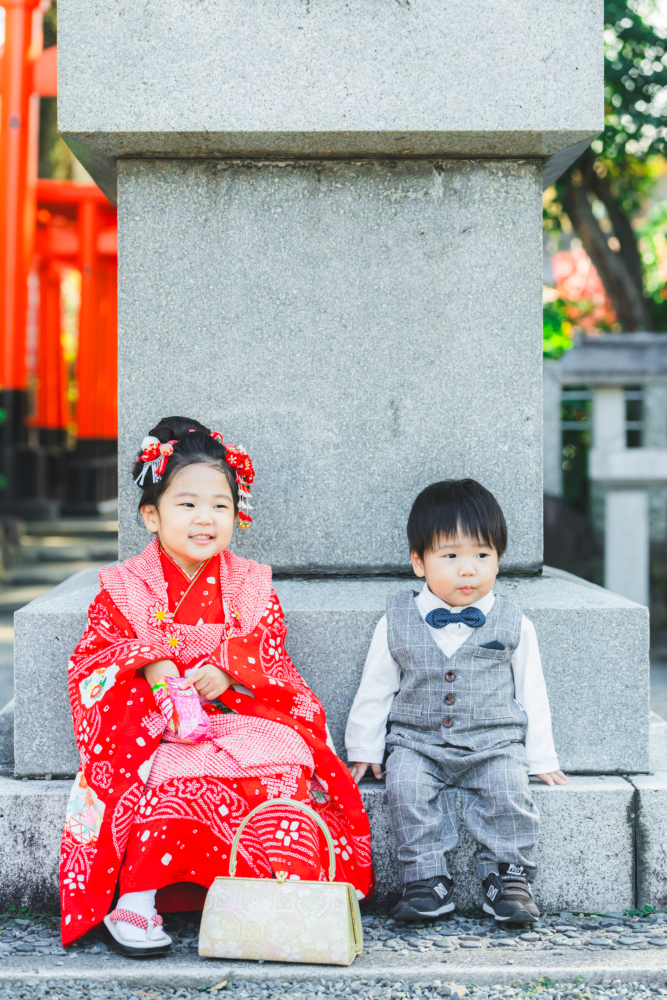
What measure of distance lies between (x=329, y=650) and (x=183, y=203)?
124cm

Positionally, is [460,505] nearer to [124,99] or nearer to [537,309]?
[537,309]

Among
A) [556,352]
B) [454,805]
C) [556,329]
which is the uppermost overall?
[556,329]

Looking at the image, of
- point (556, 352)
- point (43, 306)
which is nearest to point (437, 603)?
point (556, 352)

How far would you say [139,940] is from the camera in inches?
78.1

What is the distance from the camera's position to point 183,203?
2.54m

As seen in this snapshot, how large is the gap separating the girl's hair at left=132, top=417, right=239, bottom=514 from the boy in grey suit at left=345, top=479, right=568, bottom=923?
0.50m

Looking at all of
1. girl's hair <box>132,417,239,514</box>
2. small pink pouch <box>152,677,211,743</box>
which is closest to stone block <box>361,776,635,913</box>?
small pink pouch <box>152,677,211,743</box>

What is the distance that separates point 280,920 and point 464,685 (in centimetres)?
67

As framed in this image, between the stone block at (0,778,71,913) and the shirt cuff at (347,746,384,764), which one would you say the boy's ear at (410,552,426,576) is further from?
the stone block at (0,778,71,913)

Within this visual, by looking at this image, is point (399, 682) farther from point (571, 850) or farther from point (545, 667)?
point (571, 850)

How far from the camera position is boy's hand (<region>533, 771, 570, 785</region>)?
7.45ft

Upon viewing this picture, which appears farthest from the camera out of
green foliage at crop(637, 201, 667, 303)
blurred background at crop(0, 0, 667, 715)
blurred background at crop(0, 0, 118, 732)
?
green foliage at crop(637, 201, 667, 303)

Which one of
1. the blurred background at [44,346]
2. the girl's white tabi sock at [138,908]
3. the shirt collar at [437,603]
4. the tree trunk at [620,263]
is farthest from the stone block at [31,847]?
the tree trunk at [620,263]

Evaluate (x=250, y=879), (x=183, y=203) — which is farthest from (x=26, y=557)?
(x=250, y=879)
